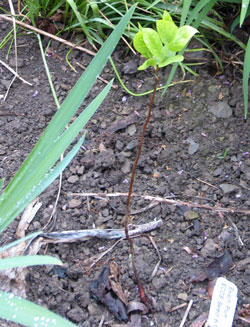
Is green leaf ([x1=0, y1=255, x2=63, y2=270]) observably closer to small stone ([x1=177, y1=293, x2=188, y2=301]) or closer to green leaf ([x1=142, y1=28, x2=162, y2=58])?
green leaf ([x1=142, y1=28, x2=162, y2=58])

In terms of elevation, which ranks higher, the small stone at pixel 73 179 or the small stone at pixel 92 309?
the small stone at pixel 73 179

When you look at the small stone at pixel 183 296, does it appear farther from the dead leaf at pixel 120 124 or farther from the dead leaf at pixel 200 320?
the dead leaf at pixel 120 124

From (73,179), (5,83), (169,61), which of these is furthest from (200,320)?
(5,83)

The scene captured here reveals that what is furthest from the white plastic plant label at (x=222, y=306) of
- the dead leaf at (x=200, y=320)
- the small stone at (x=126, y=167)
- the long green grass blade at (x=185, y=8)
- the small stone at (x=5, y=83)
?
the small stone at (x=5, y=83)

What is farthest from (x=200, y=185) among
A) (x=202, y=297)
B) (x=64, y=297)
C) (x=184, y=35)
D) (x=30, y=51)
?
(x=30, y=51)

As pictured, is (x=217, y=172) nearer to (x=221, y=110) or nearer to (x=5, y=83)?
(x=221, y=110)

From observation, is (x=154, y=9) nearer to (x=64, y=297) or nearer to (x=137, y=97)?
(x=137, y=97)
